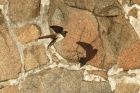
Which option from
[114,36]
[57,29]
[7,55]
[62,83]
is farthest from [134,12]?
[7,55]

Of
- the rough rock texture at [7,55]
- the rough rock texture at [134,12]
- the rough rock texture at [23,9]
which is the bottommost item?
the rough rock texture at [7,55]

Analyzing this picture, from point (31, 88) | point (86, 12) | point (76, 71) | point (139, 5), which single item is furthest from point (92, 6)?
point (31, 88)

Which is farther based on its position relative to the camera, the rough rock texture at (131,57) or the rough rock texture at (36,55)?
the rough rock texture at (36,55)

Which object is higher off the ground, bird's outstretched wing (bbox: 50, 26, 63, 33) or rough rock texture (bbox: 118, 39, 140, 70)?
bird's outstretched wing (bbox: 50, 26, 63, 33)

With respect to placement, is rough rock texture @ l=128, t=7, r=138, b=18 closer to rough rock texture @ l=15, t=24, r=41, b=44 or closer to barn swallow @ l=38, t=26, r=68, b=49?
barn swallow @ l=38, t=26, r=68, b=49

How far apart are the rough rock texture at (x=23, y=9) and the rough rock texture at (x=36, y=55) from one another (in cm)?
18

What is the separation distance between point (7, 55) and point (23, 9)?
0.29 m

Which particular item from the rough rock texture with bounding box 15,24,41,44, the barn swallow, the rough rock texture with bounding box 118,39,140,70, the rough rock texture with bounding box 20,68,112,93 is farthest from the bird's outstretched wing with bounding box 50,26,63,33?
the rough rock texture with bounding box 118,39,140,70

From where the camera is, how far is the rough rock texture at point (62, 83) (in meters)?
2.18

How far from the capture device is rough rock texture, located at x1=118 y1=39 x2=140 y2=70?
2094mm

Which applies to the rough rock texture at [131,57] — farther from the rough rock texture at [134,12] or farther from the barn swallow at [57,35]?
the barn swallow at [57,35]

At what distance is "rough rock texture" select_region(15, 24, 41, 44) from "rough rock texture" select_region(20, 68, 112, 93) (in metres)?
0.22

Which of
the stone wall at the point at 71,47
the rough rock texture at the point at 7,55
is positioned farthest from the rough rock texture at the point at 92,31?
A: the rough rock texture at the point at 7,55

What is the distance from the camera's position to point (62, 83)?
7.18ft
